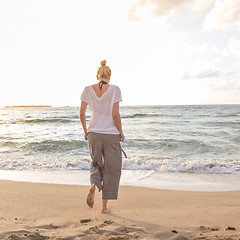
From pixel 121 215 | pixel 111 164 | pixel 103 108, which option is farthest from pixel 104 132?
pixel 121 215

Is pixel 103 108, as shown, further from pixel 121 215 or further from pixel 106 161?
pixel 121 215

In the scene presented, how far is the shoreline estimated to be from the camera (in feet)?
16.6

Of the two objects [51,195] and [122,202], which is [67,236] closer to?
[122,202]

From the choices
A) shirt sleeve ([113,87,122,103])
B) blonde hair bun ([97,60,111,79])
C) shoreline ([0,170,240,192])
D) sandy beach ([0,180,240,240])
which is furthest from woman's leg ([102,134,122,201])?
shoreline ([0,170,240,192])

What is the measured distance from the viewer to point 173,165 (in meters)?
7.03

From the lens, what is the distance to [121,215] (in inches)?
126

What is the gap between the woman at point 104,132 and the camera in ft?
10.1

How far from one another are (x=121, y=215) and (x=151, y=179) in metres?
2.60

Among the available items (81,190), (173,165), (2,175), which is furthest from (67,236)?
(173,165)

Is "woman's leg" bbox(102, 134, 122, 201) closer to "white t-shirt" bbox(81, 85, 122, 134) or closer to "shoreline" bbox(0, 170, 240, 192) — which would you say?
"white t-shirt" bbox(81, 85, 122, 134)

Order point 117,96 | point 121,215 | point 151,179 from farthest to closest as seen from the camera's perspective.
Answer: point 151,179
point 121,215
point 117,96

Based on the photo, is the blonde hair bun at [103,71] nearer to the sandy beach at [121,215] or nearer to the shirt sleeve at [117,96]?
the shirt sleeve at [117,96]

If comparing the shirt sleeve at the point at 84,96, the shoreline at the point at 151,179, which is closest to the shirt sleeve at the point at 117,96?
the shirt sleeve at the point at 84,96

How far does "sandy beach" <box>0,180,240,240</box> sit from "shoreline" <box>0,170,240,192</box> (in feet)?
1.54
